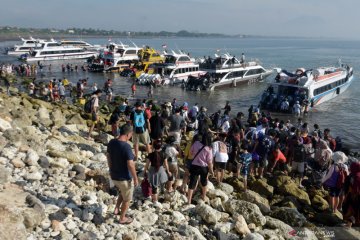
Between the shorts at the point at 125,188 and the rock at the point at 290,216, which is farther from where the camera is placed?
the rock at the point at 290,216

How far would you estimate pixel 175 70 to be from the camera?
40812 mm

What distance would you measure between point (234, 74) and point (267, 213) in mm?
33320

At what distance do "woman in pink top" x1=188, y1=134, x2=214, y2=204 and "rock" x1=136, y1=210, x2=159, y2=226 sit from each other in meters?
1.24

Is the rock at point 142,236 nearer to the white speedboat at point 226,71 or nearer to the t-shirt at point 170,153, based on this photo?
the t-shirt at point 170,153

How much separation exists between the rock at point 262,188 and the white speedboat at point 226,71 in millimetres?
27231

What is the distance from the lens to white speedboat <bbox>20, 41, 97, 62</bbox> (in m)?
58.2

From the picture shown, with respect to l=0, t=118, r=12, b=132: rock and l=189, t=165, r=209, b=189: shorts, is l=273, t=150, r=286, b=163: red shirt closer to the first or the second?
l=189, t=165, r=209, b=189: shorts

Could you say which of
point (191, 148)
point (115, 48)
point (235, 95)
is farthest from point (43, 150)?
point (115, 48)

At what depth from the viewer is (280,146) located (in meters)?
12.9

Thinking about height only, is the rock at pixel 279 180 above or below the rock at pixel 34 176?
below

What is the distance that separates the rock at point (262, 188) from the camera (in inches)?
416

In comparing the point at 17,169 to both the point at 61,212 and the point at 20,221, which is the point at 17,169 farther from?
the point at 20,221

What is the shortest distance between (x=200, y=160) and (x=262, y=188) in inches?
137

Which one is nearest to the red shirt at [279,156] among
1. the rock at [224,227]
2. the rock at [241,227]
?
the rock at [241,227]
